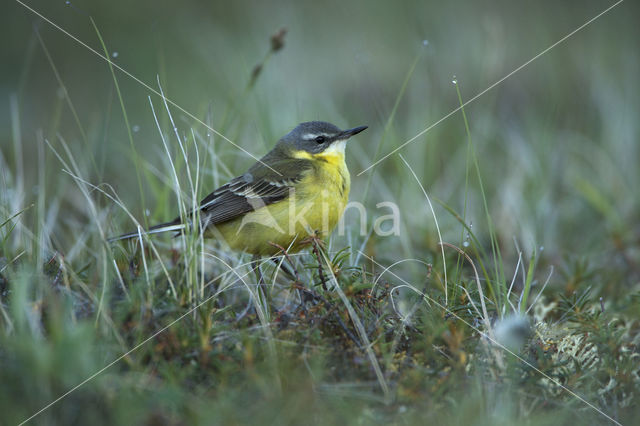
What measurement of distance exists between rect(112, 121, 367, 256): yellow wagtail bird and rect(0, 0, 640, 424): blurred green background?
0.31 metres

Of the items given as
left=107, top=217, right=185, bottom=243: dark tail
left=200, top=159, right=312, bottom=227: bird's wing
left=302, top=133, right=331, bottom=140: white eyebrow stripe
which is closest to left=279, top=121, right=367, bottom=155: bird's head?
left=302, top=133, right=331, bottom=140: white eyebrow stripe

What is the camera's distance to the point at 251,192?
177 inches

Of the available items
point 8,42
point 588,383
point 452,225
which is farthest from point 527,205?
point 8,42

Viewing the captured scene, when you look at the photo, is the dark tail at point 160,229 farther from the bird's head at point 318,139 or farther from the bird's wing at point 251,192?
the bird's head at point 318,139

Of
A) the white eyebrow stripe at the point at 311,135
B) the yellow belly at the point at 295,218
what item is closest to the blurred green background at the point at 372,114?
the yellow belly at the point at 295,218

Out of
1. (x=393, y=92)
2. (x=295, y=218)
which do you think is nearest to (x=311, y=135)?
(x=295, y=218)

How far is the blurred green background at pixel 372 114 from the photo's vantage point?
4691mm

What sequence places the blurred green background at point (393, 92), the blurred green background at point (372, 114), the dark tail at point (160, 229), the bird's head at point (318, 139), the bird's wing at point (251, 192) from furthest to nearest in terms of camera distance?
1. the blurred green background at point (393, 92)
2. the bird's head at point (318, 139)
3. the blurred green background at point (372, 114)
4. the bird's wing at point (251, 192)
5. the dark tail at point (160, 229)

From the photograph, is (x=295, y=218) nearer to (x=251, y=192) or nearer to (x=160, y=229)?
(x=251, y=192)

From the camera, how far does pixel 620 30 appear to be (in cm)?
870

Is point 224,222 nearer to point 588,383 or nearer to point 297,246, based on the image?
point 297,246

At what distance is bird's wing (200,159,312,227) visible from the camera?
4.39 m

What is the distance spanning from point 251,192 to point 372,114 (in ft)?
10.8

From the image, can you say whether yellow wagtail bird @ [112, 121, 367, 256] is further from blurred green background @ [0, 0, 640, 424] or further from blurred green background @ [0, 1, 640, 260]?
blurred green background @ [0, 1, 640, 260]
